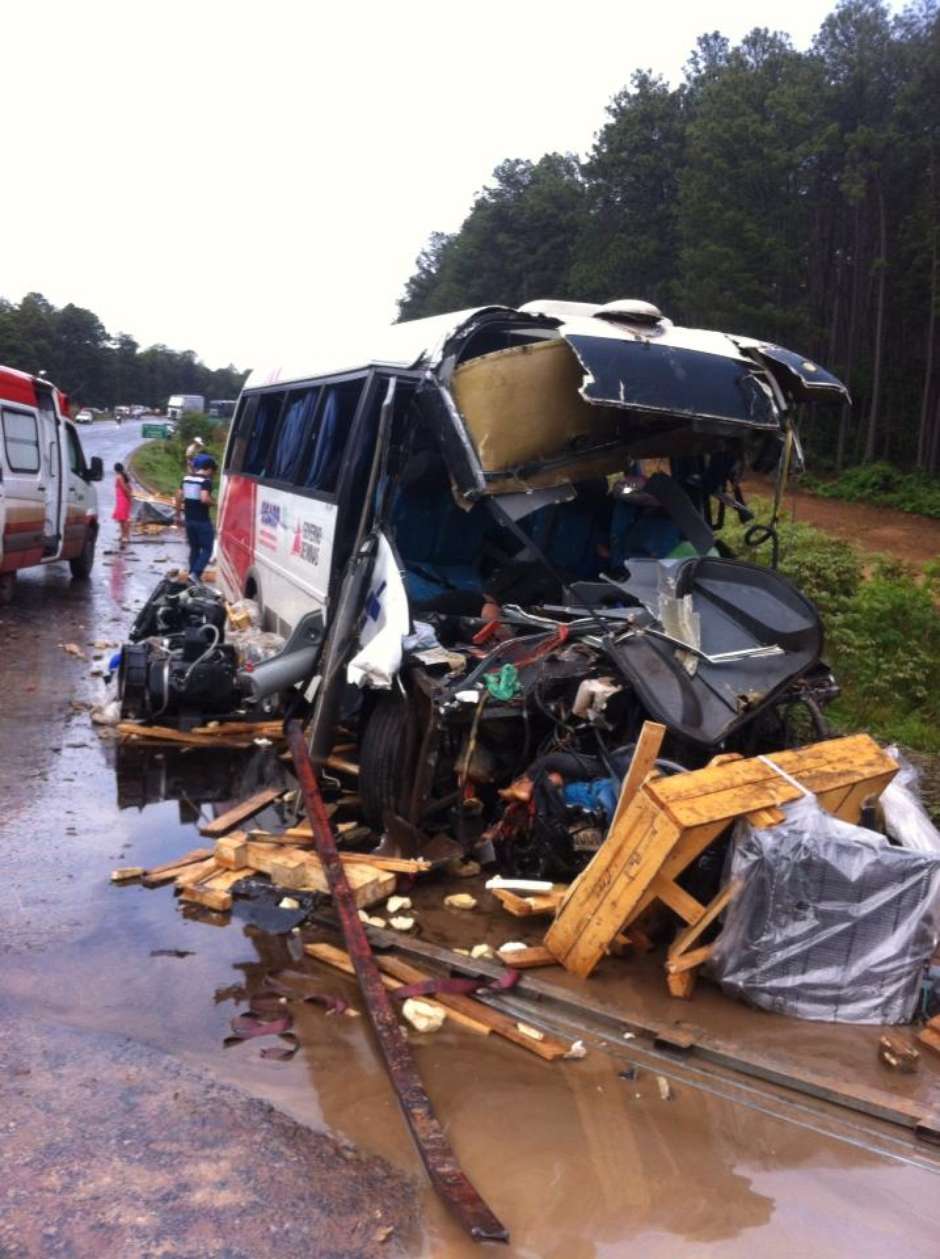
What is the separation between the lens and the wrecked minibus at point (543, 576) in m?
5.21

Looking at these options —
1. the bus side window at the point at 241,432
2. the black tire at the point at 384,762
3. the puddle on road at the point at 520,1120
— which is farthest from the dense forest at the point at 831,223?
→ the puddle on road at the point at 520,1120

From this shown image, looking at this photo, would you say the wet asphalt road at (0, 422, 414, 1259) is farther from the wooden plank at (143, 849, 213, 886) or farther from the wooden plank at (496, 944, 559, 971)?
the wooden plank at (496, 944, 559, 971)

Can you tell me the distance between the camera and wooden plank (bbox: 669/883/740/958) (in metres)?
4.25

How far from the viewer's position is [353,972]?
4.45 m

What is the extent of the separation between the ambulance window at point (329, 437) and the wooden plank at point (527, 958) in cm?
312

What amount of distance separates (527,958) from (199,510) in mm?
10084

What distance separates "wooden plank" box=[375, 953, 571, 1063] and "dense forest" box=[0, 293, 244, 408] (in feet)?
198

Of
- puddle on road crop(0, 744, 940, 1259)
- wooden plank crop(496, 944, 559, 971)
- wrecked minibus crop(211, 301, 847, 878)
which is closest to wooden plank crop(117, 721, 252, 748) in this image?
wrecked minibus crop(211, 301, 847, 878)

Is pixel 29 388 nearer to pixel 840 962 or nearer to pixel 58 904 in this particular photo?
pixel 58 904

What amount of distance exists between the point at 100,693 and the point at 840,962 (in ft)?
21.3

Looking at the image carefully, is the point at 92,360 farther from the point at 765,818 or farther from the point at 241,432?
the point at 765,818

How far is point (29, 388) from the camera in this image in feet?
40.9

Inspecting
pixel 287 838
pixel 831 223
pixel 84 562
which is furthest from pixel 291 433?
pixel 831 223

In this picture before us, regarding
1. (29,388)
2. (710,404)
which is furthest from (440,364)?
(29,388)
